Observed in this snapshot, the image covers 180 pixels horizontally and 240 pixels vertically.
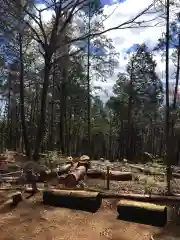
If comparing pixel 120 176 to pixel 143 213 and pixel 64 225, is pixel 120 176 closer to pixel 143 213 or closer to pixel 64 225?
pixel 143 213

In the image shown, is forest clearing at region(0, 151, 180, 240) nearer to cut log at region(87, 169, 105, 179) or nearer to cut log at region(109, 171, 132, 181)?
cut log at region(109, 171, 132, 181)

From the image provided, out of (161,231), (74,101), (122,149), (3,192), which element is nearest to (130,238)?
(161,231)

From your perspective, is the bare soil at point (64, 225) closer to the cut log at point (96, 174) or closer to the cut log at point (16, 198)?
the cut log at point (16, 198)

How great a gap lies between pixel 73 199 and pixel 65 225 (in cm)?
110

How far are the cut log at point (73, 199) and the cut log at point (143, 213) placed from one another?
0.75 m

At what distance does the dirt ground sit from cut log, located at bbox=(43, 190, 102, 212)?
18cm

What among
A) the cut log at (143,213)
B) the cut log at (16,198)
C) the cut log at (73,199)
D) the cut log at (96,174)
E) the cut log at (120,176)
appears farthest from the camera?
the cut log at (96,174)

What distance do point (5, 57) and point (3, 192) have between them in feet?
42.8

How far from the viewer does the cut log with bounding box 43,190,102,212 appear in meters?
7.93

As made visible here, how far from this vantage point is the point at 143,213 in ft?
23.5

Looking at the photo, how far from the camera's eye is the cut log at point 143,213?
700 cm

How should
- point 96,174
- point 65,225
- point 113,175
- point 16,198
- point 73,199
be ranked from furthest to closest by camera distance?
point 96,174 → point 113,175 → point 16,198 → point 73,199 → point 65,225

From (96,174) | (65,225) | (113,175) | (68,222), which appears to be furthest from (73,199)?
(96,174)

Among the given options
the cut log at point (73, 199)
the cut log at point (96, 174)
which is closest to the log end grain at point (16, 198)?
the cut log at point (73, 199)
